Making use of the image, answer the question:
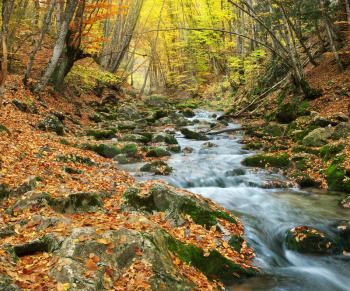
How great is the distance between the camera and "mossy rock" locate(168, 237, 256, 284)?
221 inches

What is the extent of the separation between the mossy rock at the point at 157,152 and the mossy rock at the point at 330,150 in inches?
248

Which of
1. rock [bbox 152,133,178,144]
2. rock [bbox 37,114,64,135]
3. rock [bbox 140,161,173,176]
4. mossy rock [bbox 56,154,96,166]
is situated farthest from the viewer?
rock [bbox 152,133,178,144]

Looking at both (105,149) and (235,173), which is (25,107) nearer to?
(105,149)

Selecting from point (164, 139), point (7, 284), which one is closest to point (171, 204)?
point (7, 284)

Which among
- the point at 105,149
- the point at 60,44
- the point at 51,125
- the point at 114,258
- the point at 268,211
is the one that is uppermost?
the point at 60,44

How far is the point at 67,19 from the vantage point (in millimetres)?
15820

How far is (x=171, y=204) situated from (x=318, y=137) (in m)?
8.90

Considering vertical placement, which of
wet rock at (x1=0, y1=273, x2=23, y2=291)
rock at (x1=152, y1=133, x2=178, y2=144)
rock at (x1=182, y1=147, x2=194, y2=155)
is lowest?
rock at (x1=182, y1=147, x2=194, y2=155)

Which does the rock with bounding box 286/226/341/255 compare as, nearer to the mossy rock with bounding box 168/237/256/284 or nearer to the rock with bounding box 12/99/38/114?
the mossy rock with bounding box 168/237/256/284

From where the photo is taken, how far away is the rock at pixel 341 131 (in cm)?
1334

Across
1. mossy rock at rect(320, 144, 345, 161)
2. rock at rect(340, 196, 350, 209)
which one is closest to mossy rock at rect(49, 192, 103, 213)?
rock at rect(340, 196, 350, 209)

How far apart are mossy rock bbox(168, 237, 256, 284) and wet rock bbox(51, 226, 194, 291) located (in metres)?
0.53

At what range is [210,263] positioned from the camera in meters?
5.94

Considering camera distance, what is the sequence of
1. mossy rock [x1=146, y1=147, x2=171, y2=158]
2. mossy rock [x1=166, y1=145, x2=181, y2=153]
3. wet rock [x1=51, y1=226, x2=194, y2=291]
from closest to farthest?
wet rock [x1=51, y1=226, x2=194, y2=291] < mossy rock [x1=146, y1=147, x2=171, y2=158] < mossy rock [x1=166, y1=145, x2=181, y2=153]
